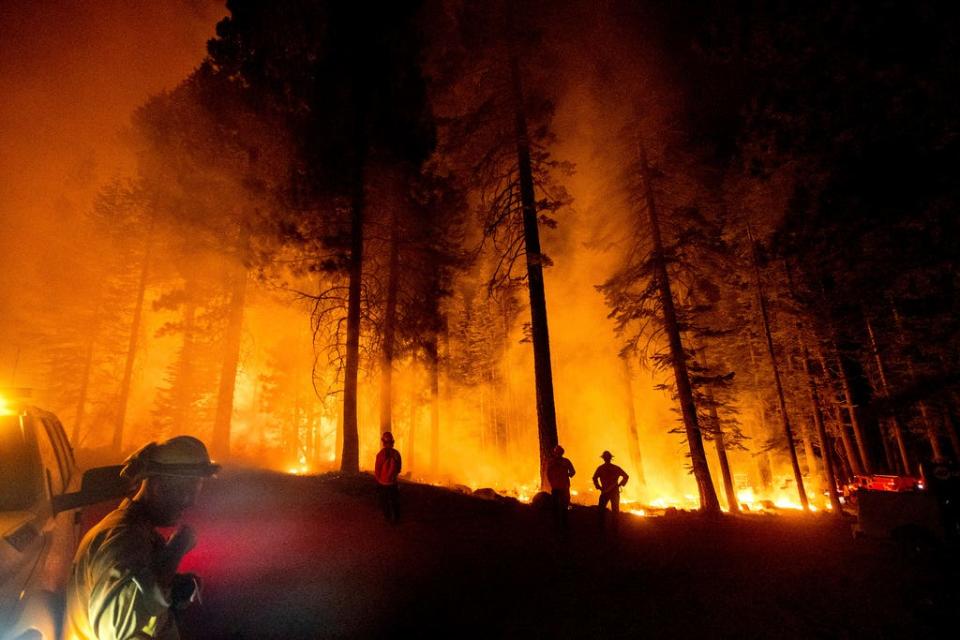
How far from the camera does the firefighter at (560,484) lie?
9.34m

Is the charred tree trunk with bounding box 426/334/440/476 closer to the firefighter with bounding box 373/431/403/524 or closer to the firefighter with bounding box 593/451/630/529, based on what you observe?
the firefighter with bounding box 373/431/403/524

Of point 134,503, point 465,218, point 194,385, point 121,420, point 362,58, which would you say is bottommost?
point 134,503

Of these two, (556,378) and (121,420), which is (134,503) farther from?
(556,378)

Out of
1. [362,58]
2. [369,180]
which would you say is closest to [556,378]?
[369,180]

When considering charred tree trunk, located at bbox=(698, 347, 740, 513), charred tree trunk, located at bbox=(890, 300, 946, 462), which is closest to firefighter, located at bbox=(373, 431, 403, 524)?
charred tree trunk, located at bbox=(698, 347, 740, 513)

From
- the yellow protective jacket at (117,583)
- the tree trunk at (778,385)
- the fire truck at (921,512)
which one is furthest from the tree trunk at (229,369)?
the tree trunk at (778,385)

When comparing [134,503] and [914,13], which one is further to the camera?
[914,13]

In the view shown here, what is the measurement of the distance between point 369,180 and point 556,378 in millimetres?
24734

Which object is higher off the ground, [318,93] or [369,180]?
[318,93]

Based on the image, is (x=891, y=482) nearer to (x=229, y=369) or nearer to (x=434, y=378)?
Result: (x=434, y=378)

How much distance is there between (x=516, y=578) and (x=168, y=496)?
241 inches

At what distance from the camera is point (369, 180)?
15031 millimetres

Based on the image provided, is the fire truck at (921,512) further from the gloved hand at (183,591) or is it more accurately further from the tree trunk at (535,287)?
the gloved hand at (183,591)

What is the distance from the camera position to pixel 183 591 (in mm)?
2229
